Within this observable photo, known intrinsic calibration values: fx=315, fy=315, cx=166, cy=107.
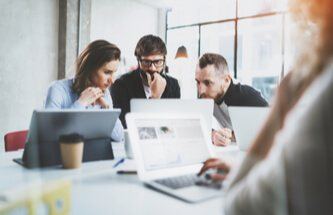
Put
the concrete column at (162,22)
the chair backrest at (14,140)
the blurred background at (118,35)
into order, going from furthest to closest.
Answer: the concrete column at (162,22), the blurred background at (118,35), the chair backrest at (14,140)

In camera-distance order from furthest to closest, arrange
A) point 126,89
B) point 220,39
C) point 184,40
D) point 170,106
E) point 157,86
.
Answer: point 184,40, point 220,39, point 157,86, point 126,89, point 170,106

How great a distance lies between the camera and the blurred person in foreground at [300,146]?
458 mm

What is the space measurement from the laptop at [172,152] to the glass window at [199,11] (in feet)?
18.1

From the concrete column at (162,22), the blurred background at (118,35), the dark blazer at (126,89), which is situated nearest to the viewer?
the dark blazer at (126,89)

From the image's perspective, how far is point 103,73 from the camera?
A: 228 centimetres

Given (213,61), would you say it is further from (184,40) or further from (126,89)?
(184,40)

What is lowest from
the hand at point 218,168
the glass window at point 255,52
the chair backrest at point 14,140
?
the chair backrest at point 14,140

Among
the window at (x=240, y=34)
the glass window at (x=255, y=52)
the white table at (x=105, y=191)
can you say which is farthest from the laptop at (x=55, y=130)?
the glass window at (x=255, y=52)

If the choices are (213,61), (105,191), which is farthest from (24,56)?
(105,191)

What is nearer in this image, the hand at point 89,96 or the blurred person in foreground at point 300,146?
the blurred person in foreground at point 300,146

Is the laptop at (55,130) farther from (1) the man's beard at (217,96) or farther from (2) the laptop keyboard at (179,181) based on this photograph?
(1) the man's beard at (217,96)

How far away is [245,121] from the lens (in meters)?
1.70

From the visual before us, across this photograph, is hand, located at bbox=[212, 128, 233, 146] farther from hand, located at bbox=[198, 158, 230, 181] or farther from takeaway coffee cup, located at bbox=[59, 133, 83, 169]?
takeaway coffee cup, located at bbox=[59, 133, 83, 169]

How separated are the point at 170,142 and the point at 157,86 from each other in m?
1.56
